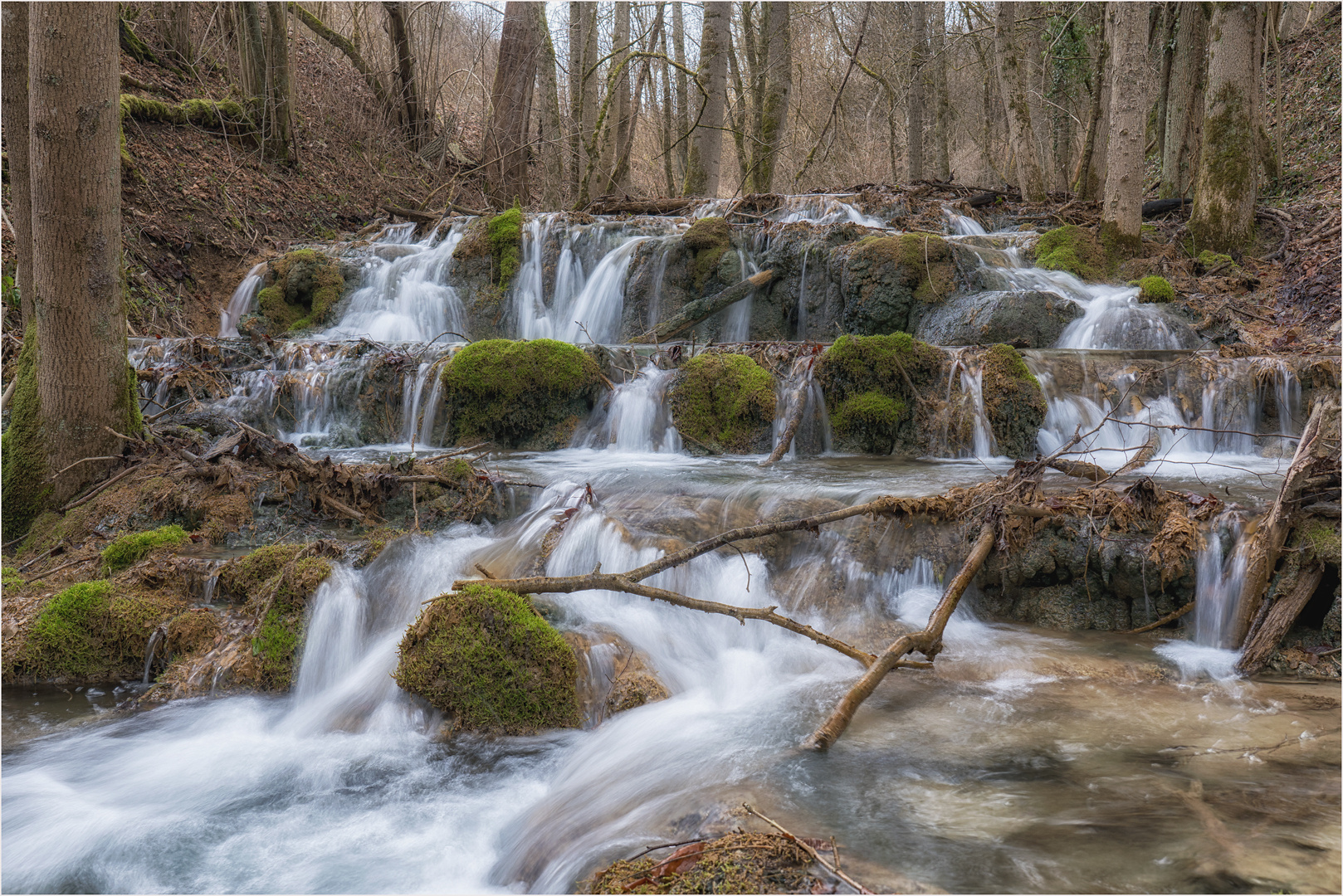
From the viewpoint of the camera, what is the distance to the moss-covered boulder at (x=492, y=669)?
14.2ft

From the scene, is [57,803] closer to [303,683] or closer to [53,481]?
[303,683]

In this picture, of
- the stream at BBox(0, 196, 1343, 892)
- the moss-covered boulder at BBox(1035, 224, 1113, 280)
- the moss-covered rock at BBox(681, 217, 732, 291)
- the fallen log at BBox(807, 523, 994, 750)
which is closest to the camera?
the stream at BBox(0, 196, 1343, 892)

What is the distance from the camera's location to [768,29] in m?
15.5

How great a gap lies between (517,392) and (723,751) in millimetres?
5581

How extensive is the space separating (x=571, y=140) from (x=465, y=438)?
12160mm

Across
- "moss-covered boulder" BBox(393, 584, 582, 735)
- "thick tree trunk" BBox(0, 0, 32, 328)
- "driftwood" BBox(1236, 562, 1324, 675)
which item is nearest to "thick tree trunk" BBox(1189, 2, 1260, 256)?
"driftwood" BBox(1236, 562, 1324, 675)

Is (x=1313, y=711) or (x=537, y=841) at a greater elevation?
(x=1313, y=711)

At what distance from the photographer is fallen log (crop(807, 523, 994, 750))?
3857 millimetres

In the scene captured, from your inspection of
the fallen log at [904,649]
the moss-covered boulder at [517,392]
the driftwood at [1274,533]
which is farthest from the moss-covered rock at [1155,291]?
the moss-covered boulder at [517,392]

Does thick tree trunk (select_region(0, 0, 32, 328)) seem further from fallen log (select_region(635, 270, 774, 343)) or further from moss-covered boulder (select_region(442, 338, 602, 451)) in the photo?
fallen log (select_region(635, 270, 774, 343))

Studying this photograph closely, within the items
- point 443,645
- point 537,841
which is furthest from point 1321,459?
point 443,645

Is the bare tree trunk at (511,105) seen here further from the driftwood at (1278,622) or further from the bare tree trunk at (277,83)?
the driftwood at (1278,622)

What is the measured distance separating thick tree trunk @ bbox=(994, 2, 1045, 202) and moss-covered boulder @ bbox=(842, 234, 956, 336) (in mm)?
4378

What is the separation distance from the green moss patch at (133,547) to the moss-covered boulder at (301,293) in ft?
23.4
